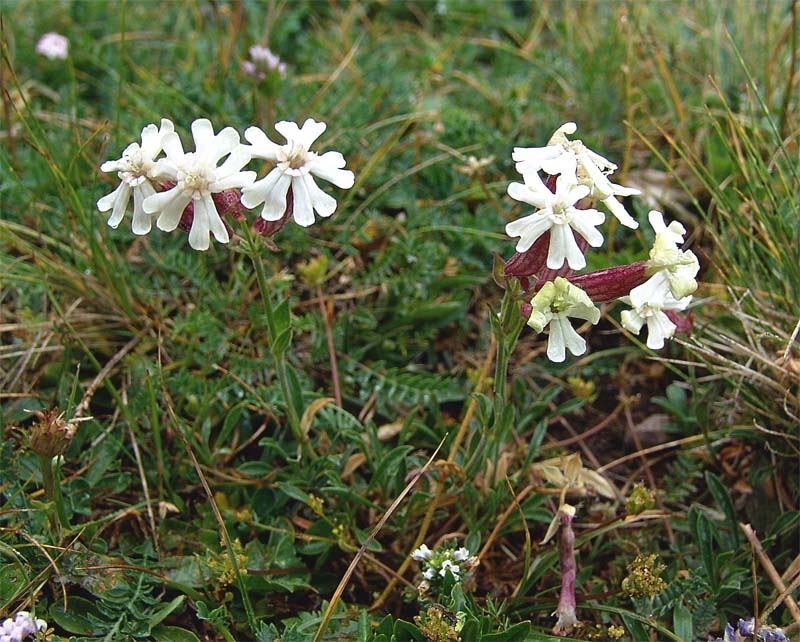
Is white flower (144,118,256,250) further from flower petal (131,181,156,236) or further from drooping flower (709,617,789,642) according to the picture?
drooping flower (709,617,789,642)

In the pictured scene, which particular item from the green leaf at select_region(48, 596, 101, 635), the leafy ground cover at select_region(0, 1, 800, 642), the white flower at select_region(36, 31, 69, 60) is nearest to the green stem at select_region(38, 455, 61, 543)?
the leafy ground cover at select_region(0, 1, 800, 642)

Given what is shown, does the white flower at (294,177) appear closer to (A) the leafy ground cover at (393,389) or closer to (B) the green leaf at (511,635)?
(A) the leafy ground cover at (393,389)

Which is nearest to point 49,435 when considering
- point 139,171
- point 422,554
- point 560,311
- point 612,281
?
point 139,171

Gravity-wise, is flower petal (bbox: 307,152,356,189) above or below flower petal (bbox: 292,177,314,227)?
above

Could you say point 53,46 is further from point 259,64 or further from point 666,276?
point 666,276

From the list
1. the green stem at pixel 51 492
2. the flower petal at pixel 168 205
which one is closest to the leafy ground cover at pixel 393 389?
the green stem at pixel 51 492

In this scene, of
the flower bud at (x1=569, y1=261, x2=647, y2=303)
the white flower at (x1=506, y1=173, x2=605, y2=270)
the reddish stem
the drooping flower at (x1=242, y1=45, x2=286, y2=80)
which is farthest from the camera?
the drooping flower at (x1=242, y1=45, x2=286, y2=80)

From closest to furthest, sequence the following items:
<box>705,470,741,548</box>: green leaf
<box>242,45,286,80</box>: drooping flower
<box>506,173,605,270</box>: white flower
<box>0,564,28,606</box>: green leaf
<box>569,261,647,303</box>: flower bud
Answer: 1. <box>506,173,605,270</box>: white flower
2. <box>569,261,647,303</box>: flower bud
3. <box>0,564,28,606</box>: green leaf
4. <box>705,470,741,548</box>: green leaf
5. <box>242,45,286,80</box>: drooping flower
